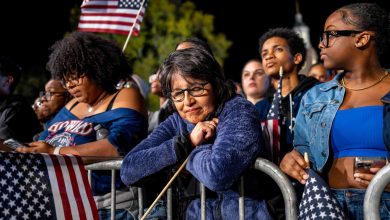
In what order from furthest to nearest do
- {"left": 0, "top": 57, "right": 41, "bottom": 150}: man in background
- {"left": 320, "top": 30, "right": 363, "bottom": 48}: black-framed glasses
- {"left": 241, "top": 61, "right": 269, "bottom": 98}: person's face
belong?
1. {"left": 241, "top": 61, "right": 269, "bottom": 98}: person's face
2. {"left": 0, "top": 57, "right": 41, "bottom": 150}: man in background
3. {"left": 320, "top": 30, "right": 363, "bottom": 48}: black-framed glasses

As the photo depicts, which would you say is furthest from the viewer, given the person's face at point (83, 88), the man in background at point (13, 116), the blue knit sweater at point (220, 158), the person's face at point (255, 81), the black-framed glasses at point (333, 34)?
the person's face at point (255, 81)

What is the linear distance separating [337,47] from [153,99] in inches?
589

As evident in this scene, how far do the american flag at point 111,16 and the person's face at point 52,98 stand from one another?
0.75 metres

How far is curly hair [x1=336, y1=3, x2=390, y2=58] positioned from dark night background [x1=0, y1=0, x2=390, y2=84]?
15.6m

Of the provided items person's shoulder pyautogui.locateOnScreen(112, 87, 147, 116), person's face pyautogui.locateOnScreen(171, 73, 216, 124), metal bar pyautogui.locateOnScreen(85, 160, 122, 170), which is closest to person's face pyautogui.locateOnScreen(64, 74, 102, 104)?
person's shoulder pyautogui.locateOnScreen(112, 87, 147, 116)

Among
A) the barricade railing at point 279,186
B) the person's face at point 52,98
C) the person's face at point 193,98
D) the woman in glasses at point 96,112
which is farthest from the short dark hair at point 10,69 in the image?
the barricade railing at point 279,186

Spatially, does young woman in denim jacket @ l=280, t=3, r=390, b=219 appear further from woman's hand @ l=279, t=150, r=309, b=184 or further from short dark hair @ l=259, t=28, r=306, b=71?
short dark hair @ l=259, t=28, r=306, b=71

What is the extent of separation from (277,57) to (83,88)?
216 centimetres

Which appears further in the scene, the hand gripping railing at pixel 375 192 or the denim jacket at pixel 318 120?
the denim jacket at pixel 318 120

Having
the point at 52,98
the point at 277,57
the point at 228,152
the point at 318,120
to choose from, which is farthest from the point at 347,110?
the point at 52,98

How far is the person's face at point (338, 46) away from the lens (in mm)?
4543

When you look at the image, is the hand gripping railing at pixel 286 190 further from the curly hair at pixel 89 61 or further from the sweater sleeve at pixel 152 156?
the curly hair at pixel 89 61

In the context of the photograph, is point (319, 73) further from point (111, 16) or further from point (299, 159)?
point (299, 159)

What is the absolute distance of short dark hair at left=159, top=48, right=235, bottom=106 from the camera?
4.42 metres
